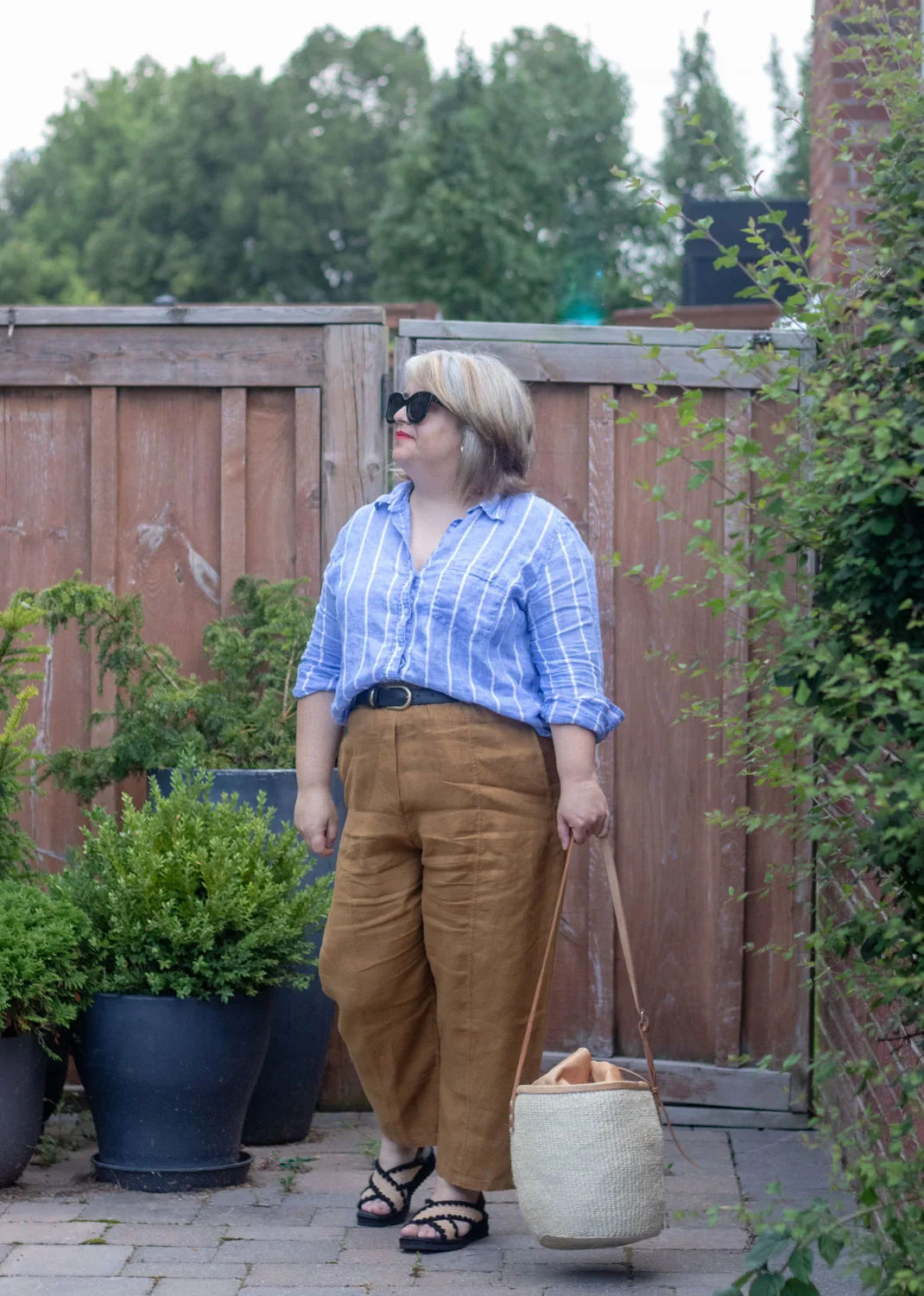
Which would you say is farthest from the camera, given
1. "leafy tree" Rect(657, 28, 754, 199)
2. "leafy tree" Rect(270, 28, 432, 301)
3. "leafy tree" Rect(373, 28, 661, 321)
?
"leafy tree" Rect(270, 28, 432, 301)

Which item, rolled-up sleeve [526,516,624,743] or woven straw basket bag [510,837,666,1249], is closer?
woven straw basket bag [510,837,666,1249]

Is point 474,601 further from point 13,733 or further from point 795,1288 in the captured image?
point 795,1288

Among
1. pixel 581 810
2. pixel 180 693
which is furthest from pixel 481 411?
pixel 180 693

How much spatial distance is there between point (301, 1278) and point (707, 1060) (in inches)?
69.1

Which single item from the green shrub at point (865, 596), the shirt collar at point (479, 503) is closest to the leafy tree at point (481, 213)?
the shirt collar at point (479, 503)

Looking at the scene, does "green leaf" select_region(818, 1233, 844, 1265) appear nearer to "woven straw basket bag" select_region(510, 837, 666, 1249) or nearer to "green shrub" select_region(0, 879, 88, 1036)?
"woven straw basket bag" select_region(510, 837, 666, 1249)

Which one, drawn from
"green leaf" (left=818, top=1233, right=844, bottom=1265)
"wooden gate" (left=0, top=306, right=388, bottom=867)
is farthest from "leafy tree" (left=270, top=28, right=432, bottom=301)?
"green leaf" (left=818, top=1233, right=844, bottom=1265)

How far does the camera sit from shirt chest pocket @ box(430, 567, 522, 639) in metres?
3.23

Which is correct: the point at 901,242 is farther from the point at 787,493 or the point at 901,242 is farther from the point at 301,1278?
the point at 301,1278

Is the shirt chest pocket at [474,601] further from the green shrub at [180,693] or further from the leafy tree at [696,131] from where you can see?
the leafy tree at [696,131]

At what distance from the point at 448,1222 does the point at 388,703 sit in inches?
44.6

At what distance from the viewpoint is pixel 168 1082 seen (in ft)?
11.8

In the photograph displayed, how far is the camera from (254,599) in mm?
4410

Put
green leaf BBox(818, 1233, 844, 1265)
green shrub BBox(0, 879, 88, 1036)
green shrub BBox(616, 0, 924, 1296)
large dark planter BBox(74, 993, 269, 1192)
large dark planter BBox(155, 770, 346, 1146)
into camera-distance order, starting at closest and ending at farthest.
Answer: green shrub BBox(616, 0, 924, 1296) → green leaf BBox(818, 1233, 844, 1265) → green shrub BBox(0, 879, 88, 1036) → large dark planter BBox(74, 993, 269, 1192) → large dark planter BBox(155, 770, 346, 1146)
